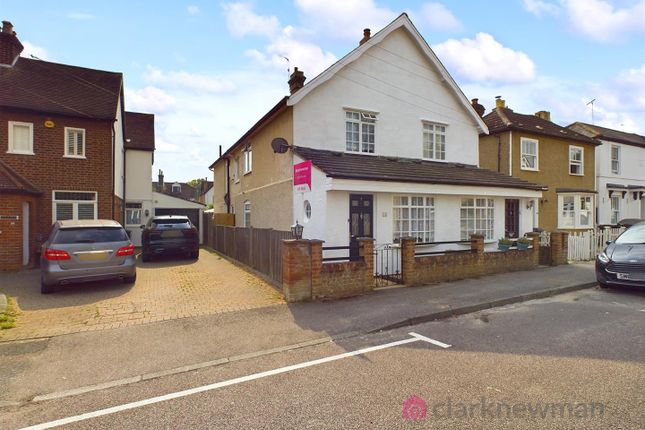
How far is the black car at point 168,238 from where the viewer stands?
43.8ft

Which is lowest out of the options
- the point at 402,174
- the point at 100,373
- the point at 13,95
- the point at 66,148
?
the point at 100,373

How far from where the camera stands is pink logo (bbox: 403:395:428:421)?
10.7 feet

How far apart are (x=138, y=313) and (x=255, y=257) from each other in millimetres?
4433

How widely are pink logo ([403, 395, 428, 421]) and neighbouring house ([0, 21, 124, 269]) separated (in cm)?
1263

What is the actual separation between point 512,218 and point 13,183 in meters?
17.7

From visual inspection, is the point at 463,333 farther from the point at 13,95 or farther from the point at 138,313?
the point at 13,95

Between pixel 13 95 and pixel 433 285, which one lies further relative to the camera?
pixel 13 95

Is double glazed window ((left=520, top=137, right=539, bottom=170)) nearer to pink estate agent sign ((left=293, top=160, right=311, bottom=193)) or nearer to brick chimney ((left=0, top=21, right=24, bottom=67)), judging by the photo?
pink estate agent sign ((left=293, top=160, right=311, bottom=193))

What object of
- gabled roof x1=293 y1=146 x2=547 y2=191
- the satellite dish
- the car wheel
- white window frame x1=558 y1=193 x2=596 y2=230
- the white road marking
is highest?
the satellite dish

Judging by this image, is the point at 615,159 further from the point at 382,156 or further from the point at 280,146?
the point at 280,146

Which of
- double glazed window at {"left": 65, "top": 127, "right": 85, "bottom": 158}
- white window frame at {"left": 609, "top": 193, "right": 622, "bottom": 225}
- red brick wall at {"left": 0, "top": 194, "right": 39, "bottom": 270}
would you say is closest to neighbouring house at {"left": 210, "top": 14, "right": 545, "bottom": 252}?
double glazed window at {"left": 65, "top": 127, "right": 85, "bottom": 158}

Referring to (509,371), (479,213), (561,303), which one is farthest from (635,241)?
(509,371)

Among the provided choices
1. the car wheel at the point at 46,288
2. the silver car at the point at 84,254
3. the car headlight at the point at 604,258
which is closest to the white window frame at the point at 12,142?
the silver car at the point at 84,254

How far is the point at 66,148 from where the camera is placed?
1334cm
